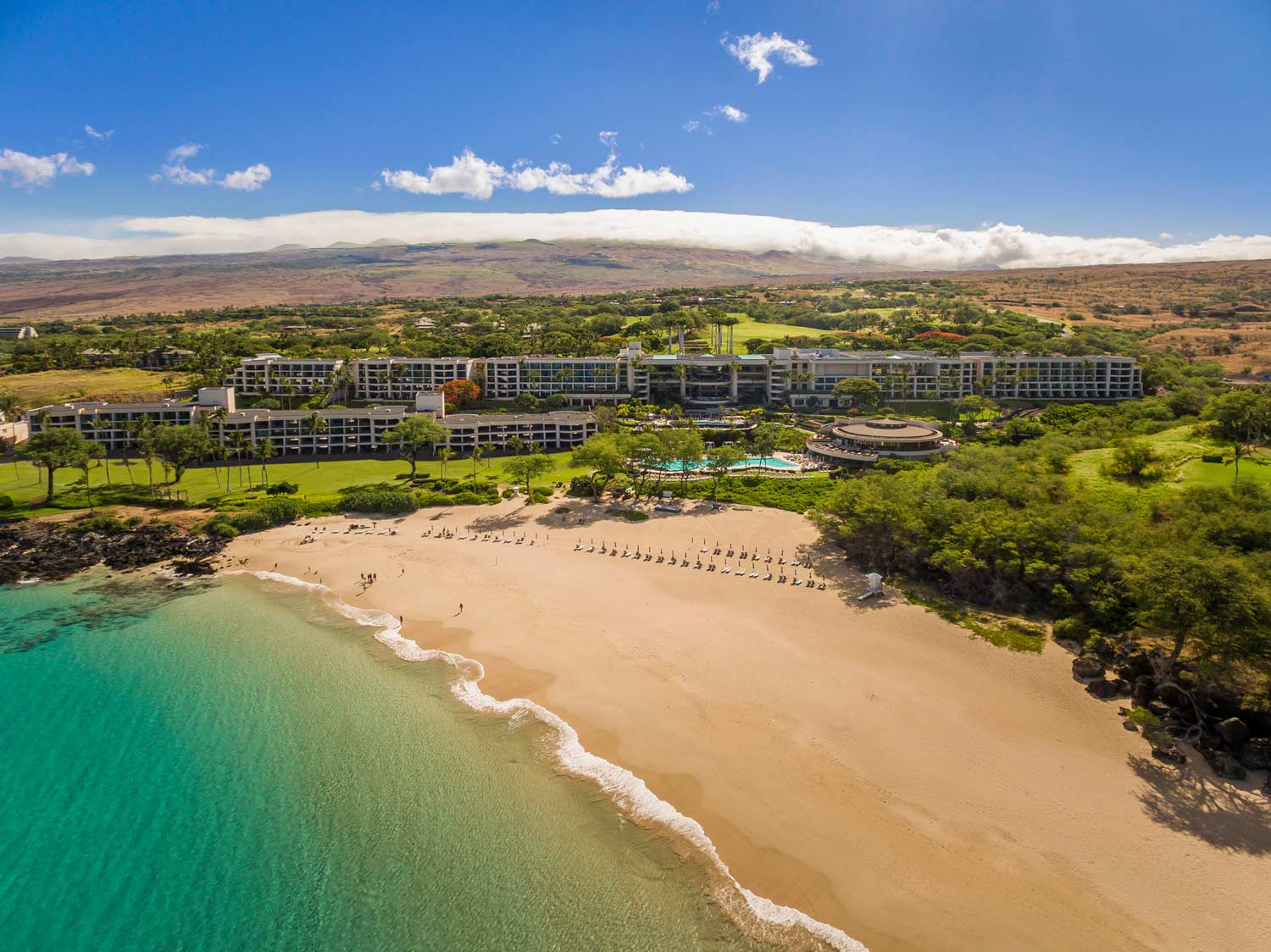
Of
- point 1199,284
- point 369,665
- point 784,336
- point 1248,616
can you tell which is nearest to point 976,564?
point 1248,616

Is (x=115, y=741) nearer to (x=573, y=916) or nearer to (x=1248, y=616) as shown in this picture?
(x=573, y=916)

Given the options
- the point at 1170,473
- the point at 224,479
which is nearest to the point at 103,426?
the point at 224,479

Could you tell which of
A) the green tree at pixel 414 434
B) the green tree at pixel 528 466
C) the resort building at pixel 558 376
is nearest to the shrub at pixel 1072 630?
the green tree at pixel 528 466

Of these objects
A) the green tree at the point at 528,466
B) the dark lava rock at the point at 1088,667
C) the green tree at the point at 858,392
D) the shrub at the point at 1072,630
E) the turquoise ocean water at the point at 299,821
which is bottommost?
the turquoise ocean water at the point at 299,821

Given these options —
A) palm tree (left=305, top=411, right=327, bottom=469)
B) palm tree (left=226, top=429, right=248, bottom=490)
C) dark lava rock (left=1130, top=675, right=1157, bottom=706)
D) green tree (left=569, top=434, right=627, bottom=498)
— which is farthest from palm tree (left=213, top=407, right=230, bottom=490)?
dark lava rock (left=1130, top=675, right=1157, bottom=706)

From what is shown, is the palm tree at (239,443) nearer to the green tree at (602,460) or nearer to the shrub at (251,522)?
the shrub at (251,522)

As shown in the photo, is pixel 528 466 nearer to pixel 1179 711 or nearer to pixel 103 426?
pixel 1179 711

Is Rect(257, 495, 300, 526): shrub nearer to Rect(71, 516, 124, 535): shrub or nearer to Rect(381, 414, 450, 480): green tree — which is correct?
Rect(71, 516, 124, 535): shrub
